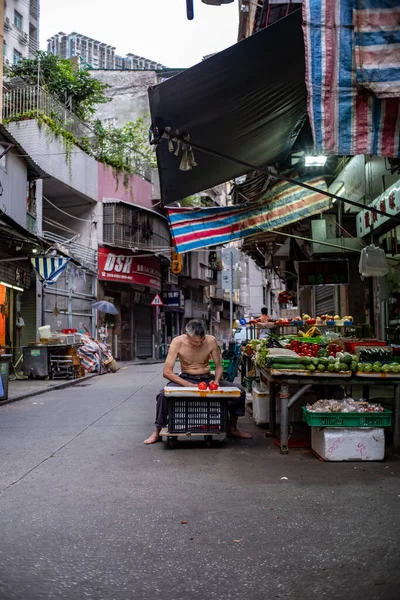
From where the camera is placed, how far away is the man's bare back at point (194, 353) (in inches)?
300

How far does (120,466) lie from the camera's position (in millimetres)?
6230

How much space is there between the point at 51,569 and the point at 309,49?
439 centimetres

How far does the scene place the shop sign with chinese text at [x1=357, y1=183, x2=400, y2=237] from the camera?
1060 centimetres

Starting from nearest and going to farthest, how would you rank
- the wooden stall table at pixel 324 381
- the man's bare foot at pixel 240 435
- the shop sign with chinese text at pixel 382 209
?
the wooden stall table at pixel 324 381
the man's bare foot at pixel 240 435
the shop sign with chinese text at pixel 382 209

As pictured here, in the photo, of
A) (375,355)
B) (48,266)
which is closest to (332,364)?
(375,355)

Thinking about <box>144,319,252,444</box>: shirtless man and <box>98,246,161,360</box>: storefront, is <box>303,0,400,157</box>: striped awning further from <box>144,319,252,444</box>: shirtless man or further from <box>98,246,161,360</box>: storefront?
<box>98,246,161,360</box>: storefront

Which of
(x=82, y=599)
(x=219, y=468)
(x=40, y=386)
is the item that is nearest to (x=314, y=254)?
(x=40, y=386)

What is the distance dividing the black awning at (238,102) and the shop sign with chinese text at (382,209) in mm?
2363

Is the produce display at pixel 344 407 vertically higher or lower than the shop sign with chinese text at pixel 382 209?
lower

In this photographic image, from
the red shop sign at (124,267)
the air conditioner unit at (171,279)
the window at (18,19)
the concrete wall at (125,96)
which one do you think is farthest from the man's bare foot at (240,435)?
the window at (18,19)

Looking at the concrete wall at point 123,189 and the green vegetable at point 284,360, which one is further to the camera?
the concrete wall at point 123,189

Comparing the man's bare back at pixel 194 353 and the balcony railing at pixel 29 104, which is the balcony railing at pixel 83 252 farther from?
the man's bare back at pixel 194 353

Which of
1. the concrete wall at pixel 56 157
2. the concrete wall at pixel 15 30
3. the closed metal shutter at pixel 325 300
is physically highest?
the concrete wall at pixel 15 30

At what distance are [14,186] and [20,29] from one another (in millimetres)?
39492
